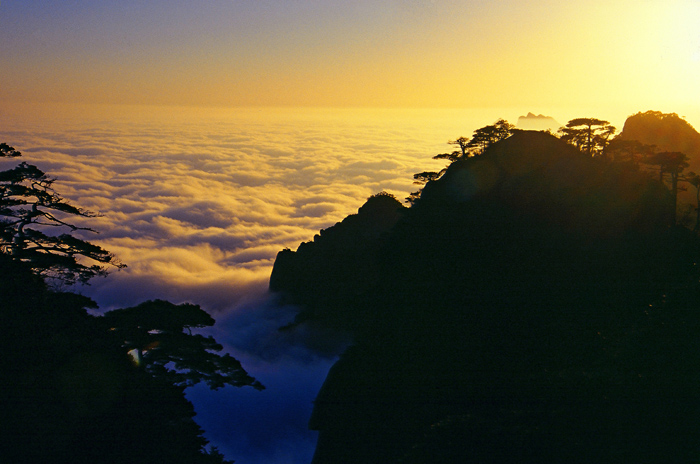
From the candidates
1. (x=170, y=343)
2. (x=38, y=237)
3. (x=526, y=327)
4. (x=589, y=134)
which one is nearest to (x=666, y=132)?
(x=589, y=134)

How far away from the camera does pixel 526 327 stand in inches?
832

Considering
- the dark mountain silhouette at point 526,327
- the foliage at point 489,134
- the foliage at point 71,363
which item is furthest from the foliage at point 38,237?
the foliage at point 489,134

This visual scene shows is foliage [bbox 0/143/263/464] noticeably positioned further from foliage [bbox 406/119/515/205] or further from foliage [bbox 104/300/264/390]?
foliage [bbox 406/119/515/205]

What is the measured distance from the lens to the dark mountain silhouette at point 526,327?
52.7 ft

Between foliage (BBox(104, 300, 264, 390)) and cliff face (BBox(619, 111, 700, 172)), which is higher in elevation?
cliff face (BBox(619, 111, 700, 172))

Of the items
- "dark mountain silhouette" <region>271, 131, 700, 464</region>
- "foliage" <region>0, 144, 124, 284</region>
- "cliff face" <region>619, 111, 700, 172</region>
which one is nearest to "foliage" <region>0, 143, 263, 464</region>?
"foliage" <region>0, 144, 124, 284</region>

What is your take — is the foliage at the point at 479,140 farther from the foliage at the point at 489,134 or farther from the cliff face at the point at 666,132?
the cliff face at the point at 666,132

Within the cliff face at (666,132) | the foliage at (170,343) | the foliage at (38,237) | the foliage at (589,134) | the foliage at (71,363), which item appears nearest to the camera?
the foliage at (71,363)

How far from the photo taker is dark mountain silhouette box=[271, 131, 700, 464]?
16062mm

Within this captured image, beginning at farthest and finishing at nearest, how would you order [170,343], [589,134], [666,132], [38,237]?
1. [666,132]
2. [589,134]
3. [170,343]
4. [38,237]

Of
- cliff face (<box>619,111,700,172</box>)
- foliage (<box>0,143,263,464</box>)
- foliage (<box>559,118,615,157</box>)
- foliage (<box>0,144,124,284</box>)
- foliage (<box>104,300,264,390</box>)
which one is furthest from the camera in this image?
cliff face (<box>619,111,700,172</box>)

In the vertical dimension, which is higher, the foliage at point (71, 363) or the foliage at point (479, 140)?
the foliage at point (479, 140)

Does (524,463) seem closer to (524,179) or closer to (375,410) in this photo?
(375,410)

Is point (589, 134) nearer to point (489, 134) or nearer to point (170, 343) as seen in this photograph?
point (489, 134)
